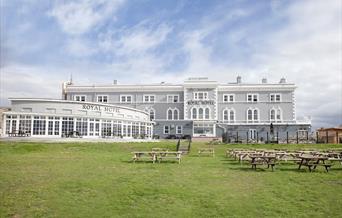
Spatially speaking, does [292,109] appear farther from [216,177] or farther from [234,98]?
[216,177]

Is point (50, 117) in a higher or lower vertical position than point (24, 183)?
higher

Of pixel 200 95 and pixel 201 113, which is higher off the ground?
pixel 200 95

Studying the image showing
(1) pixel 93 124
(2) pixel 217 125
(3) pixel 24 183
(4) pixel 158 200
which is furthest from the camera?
(2) pixel 217 125

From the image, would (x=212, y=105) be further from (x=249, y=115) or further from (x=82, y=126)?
(x=82, y=126)

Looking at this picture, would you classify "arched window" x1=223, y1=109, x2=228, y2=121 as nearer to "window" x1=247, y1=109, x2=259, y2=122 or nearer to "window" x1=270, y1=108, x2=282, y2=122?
"window" x1=247, y1=109, x2=259, y2=122

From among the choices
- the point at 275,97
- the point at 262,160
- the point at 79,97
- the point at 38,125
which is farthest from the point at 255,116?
the point at 262,160

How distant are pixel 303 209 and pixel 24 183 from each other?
818cm

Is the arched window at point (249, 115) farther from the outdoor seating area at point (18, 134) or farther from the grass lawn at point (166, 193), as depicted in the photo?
the grass lawn at point (166, 193)

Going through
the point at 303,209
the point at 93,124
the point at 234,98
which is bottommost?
the point at 303,209

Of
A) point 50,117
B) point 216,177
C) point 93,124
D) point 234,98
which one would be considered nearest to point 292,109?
point 234,98

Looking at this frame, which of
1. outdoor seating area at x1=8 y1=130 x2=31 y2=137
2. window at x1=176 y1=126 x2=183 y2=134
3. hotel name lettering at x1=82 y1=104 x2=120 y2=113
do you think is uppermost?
hotel name lettering at x1=82 y1=104 x2=120 y2=113

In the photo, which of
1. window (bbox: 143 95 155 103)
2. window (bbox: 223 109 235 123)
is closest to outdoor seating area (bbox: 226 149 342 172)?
window (bbox: 223 109 235 123)

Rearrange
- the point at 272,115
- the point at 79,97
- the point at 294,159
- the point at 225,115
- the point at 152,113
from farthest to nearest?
1. the point at 79,97
2. the point at 152,113
3. the point at 225,115
4. the point at 272,115
5. the point at 294,159

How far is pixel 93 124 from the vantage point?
38062mm
